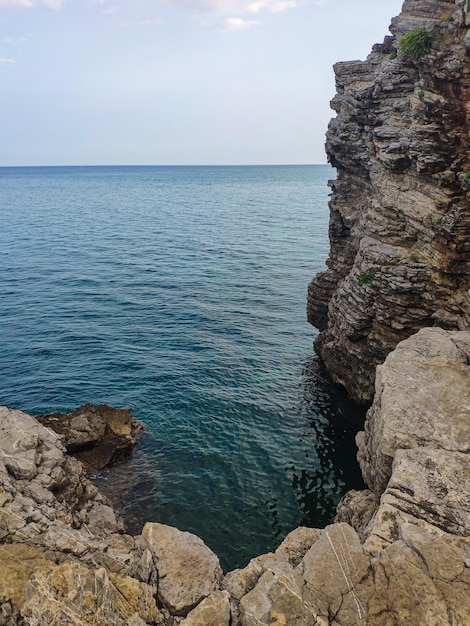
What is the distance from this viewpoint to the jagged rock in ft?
109

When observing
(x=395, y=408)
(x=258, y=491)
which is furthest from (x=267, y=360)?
(x=395, y=408)

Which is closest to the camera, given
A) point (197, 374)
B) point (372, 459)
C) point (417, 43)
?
point (372, 459)

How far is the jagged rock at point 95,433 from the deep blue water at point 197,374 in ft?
3.92

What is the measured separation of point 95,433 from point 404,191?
2874 centimetres

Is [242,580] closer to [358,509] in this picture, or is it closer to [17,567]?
[17,567]

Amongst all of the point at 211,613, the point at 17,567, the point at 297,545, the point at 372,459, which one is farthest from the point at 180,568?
the point at 372,459

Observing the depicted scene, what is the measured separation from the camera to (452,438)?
1870cm

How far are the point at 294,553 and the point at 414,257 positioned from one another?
23.3 metres

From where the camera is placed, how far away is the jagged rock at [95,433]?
109ft

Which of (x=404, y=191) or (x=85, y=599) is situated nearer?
(x=85, y=599)

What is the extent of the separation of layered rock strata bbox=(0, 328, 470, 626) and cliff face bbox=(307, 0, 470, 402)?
38.5ft

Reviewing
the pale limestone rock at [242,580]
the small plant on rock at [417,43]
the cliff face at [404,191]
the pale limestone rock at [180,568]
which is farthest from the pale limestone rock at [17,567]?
the small plant on rock at [417,43]

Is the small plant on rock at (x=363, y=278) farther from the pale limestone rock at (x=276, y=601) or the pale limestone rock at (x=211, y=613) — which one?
the pale limestone rock at (x=211, y=613)

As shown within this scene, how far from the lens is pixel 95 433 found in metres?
33.9
